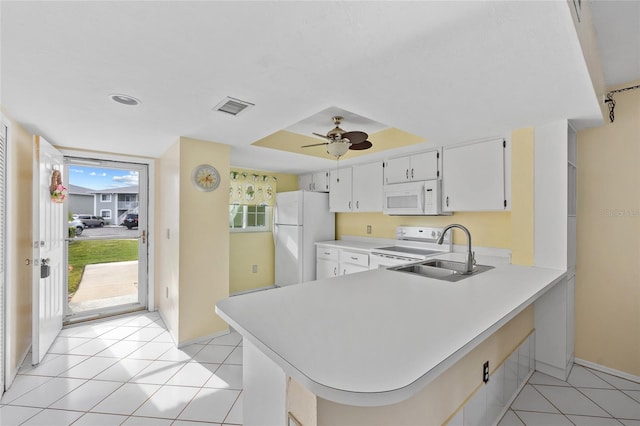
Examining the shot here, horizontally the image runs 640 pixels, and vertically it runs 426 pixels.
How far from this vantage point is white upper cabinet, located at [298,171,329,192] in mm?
4723

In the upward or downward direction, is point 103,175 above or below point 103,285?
above

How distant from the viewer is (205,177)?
119 inches

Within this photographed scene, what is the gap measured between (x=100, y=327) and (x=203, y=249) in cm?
165

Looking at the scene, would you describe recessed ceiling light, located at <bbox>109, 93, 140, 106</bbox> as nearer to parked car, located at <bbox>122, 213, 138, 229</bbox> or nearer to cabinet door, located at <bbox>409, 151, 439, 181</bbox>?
parked car, located at <bbox>122, 213, 138, 229</bbox>

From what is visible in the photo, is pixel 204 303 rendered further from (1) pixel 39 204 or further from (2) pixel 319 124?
(2) pixel 319 124

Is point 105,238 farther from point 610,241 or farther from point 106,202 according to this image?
point 610,241

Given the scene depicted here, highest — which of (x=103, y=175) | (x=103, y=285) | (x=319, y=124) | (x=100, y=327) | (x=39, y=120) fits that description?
(x=319, y=124)

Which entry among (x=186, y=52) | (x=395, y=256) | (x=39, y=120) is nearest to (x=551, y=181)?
(x=395, y=256)

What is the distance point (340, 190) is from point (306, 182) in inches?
35.5

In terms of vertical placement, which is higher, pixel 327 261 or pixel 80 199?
pixel 80 199

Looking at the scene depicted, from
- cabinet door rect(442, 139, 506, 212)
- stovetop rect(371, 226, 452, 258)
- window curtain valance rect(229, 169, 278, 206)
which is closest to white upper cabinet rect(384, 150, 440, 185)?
cabinet door rect(442, 139, 506, 212)

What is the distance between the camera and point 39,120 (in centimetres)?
234

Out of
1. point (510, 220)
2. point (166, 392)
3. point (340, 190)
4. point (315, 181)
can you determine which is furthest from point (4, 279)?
point (510, 220)

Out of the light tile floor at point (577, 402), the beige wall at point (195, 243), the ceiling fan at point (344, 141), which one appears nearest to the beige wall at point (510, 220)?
the light tile floor at point (577, 402)
